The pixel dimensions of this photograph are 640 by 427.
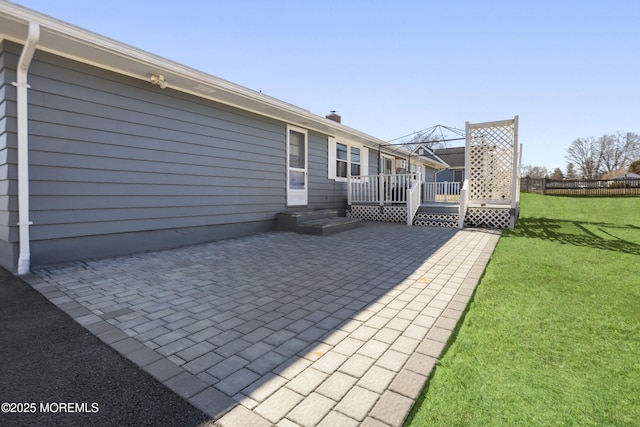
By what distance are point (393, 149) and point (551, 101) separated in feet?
31.4

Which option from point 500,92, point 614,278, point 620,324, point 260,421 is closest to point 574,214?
point 500,92

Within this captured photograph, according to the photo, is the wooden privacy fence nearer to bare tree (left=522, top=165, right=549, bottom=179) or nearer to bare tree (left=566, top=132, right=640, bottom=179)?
bare tree (left=566, top=132, right=640, bottom=179)

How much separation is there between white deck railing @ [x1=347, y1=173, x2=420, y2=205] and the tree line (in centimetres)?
3453

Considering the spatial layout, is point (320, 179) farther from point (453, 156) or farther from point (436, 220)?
point (453, 156)

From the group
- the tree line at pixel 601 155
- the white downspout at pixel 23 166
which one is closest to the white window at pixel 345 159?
the white downspout at pixel 23 166

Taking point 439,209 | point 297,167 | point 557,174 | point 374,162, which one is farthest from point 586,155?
point 297,167

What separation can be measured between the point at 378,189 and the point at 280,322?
311 inches

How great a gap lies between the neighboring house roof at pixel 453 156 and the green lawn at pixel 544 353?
22.4m

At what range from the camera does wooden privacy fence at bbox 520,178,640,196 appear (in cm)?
1755

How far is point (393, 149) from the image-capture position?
13.0m

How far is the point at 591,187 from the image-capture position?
18703 millimetres

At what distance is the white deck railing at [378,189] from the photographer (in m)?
9.52

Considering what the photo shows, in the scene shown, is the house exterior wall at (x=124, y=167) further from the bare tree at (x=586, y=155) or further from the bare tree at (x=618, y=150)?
the bare tree at (x=618, y=150)

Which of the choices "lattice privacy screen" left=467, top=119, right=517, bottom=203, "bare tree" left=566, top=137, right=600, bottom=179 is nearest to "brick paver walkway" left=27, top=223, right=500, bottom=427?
"lattice privacy screen" left=467, top=119, right=517, bottom=203
